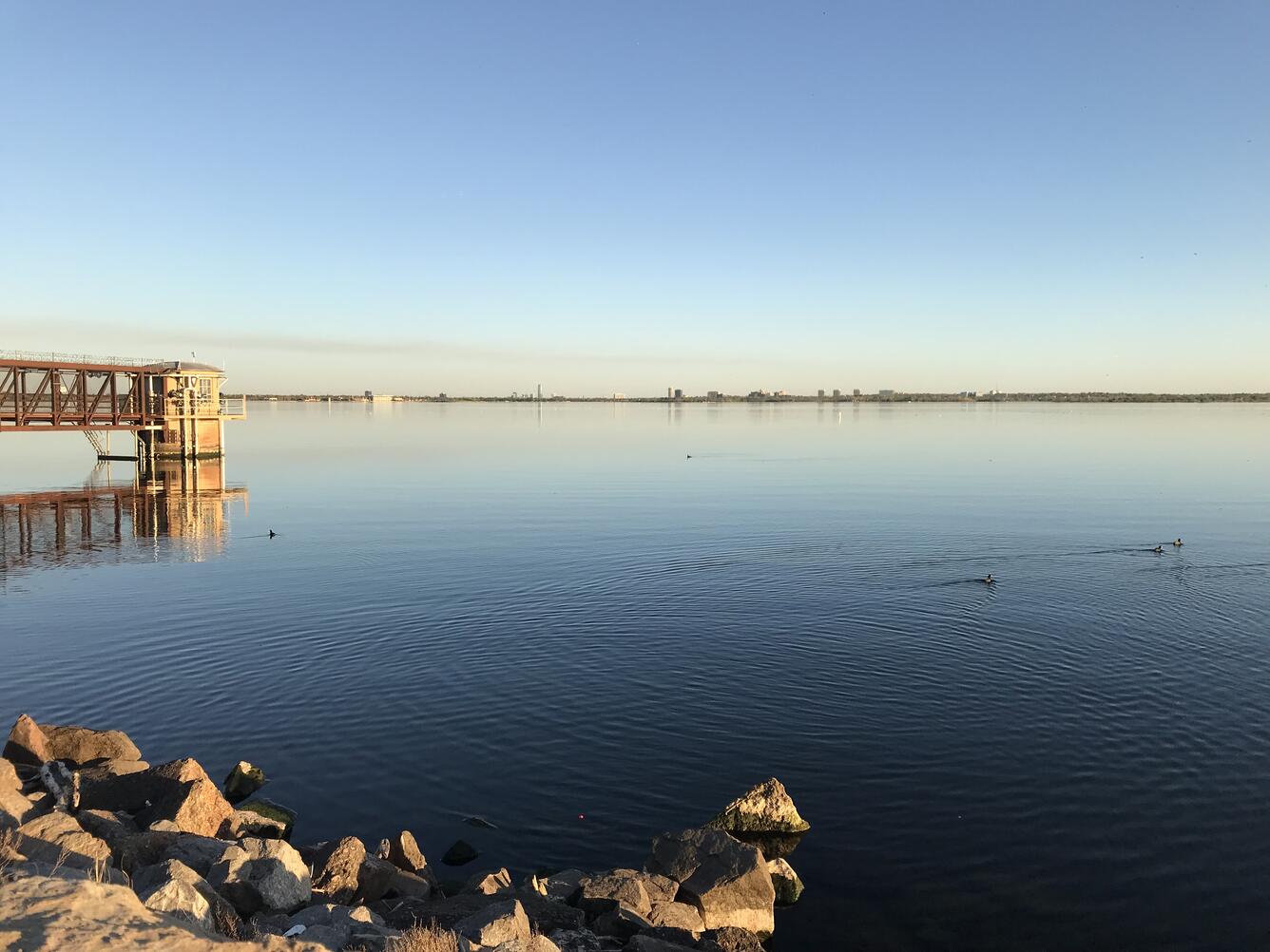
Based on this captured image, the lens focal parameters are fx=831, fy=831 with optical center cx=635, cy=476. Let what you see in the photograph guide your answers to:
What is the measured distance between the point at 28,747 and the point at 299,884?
1222 cm

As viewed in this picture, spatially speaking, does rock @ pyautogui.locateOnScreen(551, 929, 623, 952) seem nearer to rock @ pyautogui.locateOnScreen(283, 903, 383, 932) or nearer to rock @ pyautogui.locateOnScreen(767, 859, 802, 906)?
rock @ pyautogui.locateOnScreen(283, 903, 383, 932)

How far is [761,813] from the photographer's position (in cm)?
2122

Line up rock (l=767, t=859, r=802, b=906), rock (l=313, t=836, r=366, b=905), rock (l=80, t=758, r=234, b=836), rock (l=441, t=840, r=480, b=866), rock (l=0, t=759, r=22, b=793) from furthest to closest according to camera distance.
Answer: rock (l=441, t=840, r=480, b=866) → rock (l=0, t=759, r=22, b=793) → rock (l=80, t=758, r=234, b=836) → rock (l=767, t=859, r=802, b=906) → rock (l=313, t=836, r=366, b=905)

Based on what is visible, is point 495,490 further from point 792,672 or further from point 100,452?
point 100,452

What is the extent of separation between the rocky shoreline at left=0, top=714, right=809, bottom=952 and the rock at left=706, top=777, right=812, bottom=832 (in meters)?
0.04

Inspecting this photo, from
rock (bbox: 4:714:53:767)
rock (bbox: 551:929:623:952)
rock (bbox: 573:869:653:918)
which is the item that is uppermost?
rock (bbox: 4:714:53:767)

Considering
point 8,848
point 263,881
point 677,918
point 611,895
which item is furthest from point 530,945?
point 8,848

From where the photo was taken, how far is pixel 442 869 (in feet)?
66.6

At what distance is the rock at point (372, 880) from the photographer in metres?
17.8

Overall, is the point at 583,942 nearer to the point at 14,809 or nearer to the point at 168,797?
the point at 168,797

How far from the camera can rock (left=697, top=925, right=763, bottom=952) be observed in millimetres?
16609

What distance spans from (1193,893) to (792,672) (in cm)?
1572

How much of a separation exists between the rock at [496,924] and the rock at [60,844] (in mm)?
7222

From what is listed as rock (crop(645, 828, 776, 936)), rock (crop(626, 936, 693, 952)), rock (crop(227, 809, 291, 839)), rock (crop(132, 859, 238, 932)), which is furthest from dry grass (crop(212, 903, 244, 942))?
rock (crop(645, 828, 776, 936))
